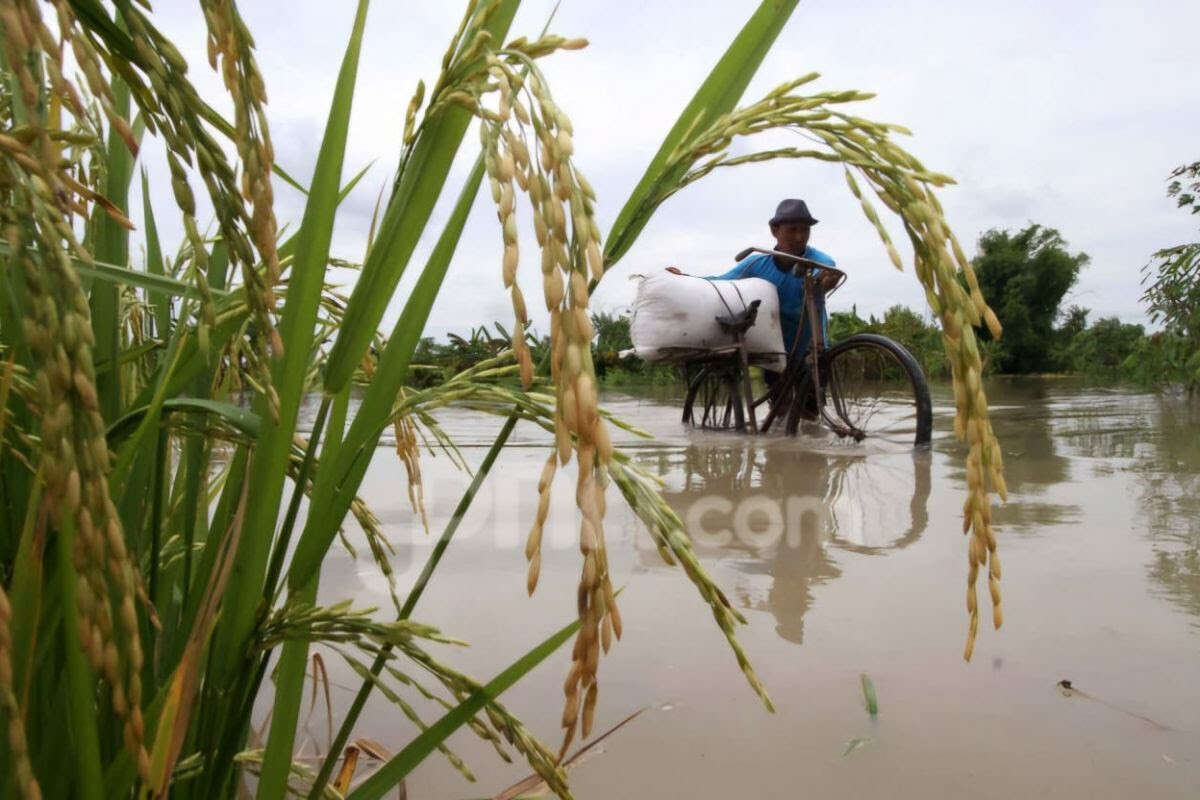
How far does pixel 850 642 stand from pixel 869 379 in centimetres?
412

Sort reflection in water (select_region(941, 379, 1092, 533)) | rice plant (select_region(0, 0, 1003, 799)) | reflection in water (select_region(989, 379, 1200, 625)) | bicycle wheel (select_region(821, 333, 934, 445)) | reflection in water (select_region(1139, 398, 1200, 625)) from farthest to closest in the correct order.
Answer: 1. bicycle wheel (select_region(821, 333, 934, 445))
2. reflection in water (select_region(941, 379, 1092, 533))
3. reflection in water (select_region(989, 379, 1200, 625))
4. reflection in water (select_region(1139, 398, 1200, 625))
5. rice plant (select_region(0, 0, 1003, 799))

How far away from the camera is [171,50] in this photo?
16.3 inches

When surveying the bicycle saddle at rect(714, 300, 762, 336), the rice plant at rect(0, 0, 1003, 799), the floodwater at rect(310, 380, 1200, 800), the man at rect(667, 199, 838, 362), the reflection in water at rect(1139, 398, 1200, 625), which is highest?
the man at rect(667, 199, 838, 362)

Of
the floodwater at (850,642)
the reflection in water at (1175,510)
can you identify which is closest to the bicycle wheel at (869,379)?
the reflection in water at (1175,510)

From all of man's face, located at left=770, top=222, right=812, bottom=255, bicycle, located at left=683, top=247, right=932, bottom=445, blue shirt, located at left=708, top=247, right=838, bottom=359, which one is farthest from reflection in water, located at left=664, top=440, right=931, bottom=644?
man's face, located at left=770, top=222, right=812, bottom=255

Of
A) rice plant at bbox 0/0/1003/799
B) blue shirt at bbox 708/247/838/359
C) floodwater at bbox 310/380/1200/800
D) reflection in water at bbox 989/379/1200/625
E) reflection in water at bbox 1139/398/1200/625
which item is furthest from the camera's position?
blue shirt at bbox 708/247/838/359

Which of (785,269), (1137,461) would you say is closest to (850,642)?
A: (1137,461)

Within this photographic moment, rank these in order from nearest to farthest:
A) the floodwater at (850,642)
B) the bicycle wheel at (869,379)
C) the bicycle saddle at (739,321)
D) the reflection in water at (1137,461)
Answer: the floodwater at (850,642) → the reflection in water at (1137,461) → the bicycle wheel at (869,379) → the bicycle saddle at (739,321)

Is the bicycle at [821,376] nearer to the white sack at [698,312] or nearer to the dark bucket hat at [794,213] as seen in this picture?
the white sack at [698,312]

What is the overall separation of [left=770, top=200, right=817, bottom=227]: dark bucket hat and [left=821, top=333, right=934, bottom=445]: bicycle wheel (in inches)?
49.3

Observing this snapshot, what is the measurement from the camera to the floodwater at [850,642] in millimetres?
1197

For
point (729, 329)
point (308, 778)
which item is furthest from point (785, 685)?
point (729, 329)

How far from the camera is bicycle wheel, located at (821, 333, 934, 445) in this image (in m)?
4.93

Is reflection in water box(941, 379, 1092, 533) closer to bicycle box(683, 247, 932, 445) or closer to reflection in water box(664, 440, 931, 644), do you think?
reflection in water box(664, 440, 931, 644)
